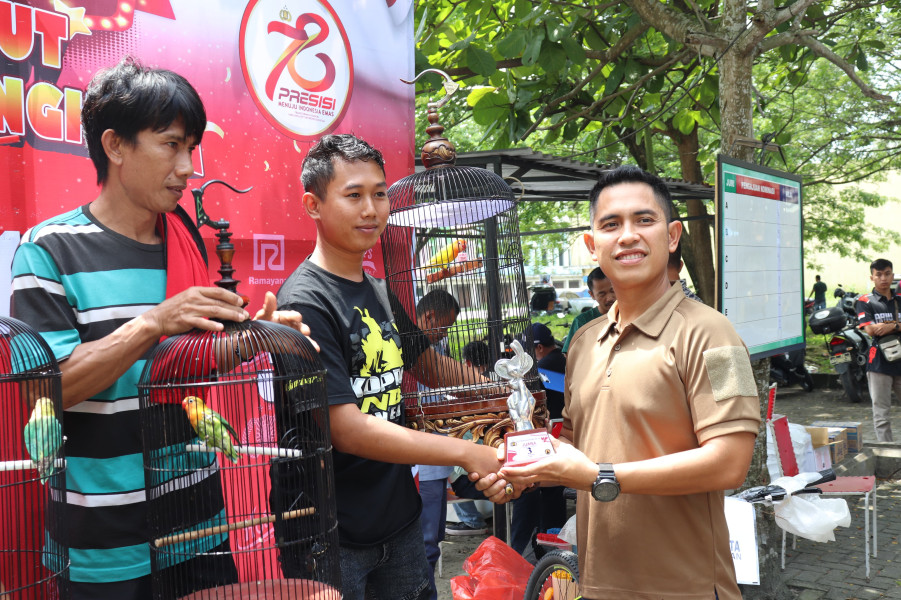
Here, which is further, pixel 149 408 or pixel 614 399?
pixel 614 399

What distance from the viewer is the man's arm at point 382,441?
2025 millimetres

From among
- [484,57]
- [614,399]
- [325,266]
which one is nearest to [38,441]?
[325,266]

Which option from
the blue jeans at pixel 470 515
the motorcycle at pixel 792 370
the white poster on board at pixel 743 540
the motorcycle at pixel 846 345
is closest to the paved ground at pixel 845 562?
the blue jeans at pixel 470 515

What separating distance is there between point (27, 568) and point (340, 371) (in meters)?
0.85

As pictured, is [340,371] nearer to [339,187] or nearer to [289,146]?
[339,187]

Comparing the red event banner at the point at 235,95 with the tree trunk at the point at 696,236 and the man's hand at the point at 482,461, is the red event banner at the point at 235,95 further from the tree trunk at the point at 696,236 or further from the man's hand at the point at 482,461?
the tree trunk at the point at 696,236

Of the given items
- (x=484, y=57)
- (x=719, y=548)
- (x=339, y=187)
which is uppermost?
(x=484, y=57)

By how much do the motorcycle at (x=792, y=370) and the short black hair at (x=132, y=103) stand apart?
12162 millimetres

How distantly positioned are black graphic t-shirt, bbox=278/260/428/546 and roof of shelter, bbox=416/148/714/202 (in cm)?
233

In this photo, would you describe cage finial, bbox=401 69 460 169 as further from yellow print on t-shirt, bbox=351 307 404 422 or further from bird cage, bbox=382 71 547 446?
yellow print on t-shirt, bbox=351 307 404 422

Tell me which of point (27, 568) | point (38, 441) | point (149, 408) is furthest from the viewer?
point (149, 408)

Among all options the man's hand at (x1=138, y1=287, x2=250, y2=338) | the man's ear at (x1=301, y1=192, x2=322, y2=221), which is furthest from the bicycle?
the man's hand at (x1=138, y1=287, x2=250, y2=338)

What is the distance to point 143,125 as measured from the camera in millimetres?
1824

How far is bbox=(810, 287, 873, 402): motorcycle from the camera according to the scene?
10.4 m
